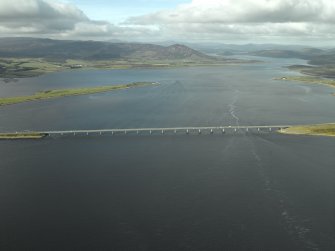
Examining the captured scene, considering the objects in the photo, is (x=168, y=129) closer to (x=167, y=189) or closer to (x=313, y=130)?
(x=313, y=130)

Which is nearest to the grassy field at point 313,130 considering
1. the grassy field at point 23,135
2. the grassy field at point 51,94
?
the grassy field at point 23,135

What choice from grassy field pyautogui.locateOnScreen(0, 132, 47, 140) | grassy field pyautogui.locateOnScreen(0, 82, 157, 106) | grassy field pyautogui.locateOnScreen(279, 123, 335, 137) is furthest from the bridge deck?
grassy field pyautogui.locateOnScreen(0, 82, 157, 106)

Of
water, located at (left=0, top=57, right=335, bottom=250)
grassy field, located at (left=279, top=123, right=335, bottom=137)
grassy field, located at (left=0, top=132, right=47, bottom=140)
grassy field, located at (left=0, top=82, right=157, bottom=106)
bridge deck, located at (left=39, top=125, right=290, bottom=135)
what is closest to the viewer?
water, located at (left=0, top=57, right=335, bottom=250)

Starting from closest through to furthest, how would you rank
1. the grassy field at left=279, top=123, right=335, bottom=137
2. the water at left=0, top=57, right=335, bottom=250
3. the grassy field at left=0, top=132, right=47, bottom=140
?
the water at left=0, top=57, right=335, bottom=250 → the grassy field at left=279, top=123, right=335, bottom=137 → the grassy field at left=0, top=132, right=47, bottom=140

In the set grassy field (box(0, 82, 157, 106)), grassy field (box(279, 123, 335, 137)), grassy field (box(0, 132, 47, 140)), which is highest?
grassy field (box(279, 123, 335, 137))

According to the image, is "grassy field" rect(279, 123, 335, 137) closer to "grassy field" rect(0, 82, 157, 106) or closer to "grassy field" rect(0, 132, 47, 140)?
"grassy field" rect(0, 132, 47, 140)

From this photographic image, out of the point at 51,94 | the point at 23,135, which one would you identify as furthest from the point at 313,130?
the point at 51,94

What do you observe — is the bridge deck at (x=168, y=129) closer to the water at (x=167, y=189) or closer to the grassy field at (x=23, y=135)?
the grassy field at (x=23, y=135)
